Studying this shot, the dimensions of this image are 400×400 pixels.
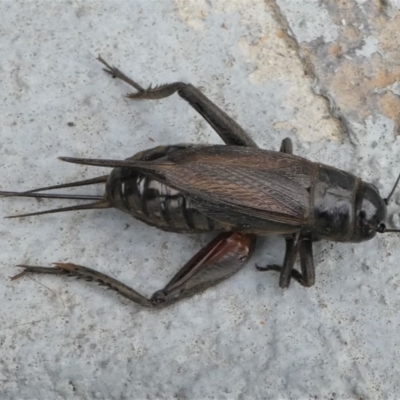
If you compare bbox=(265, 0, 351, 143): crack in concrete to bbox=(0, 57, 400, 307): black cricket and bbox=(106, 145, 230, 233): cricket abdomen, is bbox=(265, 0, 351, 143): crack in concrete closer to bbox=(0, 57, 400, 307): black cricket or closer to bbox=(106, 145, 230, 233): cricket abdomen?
bbox=(0, 57, 400, 307): black cricket

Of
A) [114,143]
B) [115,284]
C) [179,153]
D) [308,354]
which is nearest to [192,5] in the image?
[114,143]

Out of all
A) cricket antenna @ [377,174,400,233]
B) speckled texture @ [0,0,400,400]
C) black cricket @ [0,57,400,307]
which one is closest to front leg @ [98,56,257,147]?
black cricket @ [0,57,400,307]

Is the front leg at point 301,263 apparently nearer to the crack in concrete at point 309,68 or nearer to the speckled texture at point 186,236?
the speckled texture at point 186,236

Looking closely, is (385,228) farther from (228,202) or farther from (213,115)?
(213,115)

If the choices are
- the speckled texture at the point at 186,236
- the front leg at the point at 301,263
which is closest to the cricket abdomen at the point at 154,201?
the speckled texture at the point at 186,236

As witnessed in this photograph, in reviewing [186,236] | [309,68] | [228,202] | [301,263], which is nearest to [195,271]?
[186,236]
